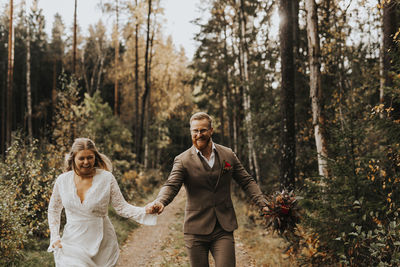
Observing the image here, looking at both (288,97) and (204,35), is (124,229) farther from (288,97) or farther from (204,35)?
(204,35)

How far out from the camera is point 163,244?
893 centimetres

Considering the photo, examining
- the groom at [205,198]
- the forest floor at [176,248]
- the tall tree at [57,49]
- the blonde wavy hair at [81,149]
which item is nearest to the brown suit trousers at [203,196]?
the groom at [205,198]

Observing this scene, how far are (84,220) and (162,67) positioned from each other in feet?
77.0

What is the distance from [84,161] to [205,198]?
1.40 metres

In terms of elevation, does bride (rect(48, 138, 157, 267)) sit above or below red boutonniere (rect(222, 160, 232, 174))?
below

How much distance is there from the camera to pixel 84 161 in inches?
133

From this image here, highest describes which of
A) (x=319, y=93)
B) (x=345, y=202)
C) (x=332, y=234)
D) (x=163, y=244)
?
(x=319, y=93)

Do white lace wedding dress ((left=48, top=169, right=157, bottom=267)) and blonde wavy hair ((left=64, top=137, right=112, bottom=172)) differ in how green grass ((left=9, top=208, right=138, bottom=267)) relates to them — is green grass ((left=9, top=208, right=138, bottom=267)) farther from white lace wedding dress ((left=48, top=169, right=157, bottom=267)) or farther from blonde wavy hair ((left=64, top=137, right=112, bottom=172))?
blonde wavy hair ((left=64, top=137, right=112, bottom=172))

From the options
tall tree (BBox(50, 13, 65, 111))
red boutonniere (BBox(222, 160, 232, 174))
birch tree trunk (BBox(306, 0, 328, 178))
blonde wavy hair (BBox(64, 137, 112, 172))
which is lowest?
red boutonniere (BBox(222, 160, 232, 174))

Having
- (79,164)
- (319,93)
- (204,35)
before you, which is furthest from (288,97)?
(204,35)

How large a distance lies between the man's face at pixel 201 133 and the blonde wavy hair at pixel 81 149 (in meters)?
1.13

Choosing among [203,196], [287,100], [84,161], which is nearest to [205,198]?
[203,196]

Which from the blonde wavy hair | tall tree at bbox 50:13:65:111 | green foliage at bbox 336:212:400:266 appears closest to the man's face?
the blonde wavy hair

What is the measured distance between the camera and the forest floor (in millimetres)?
7215
